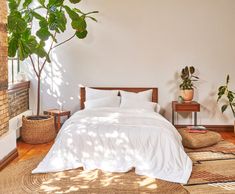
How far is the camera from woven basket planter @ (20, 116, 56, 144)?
16.5ft

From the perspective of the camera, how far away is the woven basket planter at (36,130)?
16.5 ft

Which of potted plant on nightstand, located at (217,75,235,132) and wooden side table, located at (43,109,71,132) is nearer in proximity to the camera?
wooden side table, located at (43,109,71,132)

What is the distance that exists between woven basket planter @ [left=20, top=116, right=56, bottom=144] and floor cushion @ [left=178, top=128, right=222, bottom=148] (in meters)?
2.19

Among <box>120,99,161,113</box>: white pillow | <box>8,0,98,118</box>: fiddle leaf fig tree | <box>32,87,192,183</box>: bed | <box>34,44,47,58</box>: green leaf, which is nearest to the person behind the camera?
<box>32,87,192,183</box>: bed

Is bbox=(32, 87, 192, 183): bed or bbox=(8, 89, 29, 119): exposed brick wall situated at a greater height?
bbox=(8, 89, 29, 119): exposed brick wall

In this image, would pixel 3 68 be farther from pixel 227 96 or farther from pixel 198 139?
pixel 227 96

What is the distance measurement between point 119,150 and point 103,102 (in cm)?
163

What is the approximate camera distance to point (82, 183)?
3381 millimetres

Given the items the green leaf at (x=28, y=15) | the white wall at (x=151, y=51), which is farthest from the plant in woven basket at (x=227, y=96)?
the green leaf at (x=28, y=15)

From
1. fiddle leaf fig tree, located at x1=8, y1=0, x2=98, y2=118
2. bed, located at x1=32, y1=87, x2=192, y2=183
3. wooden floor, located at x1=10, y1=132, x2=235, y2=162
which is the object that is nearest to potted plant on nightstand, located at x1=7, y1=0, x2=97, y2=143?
fiddle leaf fig tree, located at x1=8, y1=0, x2=98, y2=118

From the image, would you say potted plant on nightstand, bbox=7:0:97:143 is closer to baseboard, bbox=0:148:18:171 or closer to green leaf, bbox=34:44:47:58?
green leaf, bbox=34:44:47:58

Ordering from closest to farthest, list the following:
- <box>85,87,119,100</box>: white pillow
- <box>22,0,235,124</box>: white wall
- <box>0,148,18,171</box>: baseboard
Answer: <box>0,148,18,171</box>: baseboard
<box>85,87,119,100</box>: white pillow
<box>22,0,235,124</box>: white wall

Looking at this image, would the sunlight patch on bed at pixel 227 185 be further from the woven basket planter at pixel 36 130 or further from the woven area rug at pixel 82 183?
the woven basket planter at pixel 36 130

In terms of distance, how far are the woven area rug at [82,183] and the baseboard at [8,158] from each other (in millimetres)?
151
